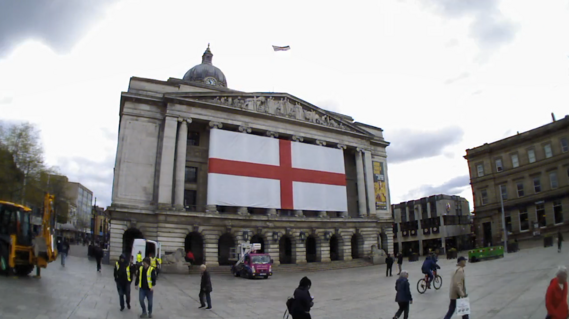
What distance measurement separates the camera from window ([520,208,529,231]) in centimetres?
4716

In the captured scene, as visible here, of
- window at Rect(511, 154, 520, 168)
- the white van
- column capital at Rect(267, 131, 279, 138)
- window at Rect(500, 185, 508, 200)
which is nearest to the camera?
the white van

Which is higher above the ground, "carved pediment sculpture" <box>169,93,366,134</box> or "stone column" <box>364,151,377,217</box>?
"carved pediment sculpture" <box>169,93,366,134</box>

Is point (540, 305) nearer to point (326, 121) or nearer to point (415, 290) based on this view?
point (415, 290)

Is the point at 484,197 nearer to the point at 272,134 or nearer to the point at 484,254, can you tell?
the point at 484,254

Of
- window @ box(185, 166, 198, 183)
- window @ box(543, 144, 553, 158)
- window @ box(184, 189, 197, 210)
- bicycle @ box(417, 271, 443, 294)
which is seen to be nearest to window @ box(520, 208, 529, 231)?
window @ box(543, 144, 553, 158)

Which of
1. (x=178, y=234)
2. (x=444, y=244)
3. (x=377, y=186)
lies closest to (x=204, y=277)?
(x=178, y=234)

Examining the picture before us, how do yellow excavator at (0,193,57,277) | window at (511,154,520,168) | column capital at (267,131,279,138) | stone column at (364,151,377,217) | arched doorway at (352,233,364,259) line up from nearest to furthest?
yellow excavator at (0,193,57,277), column capital at (267,131,279,138), arched doorway at (352,233,364,259), window at (511,154,520,168), stone column at (364,151,377,217)

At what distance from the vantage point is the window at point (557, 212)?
142ft

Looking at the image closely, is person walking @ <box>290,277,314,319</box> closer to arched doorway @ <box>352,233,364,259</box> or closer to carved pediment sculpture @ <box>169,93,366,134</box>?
carved pediment sculpture @ <box>169,93,366,134</box>

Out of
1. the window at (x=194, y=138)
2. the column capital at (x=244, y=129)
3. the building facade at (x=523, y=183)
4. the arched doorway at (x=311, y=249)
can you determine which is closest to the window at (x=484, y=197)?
the building facade at (x=523, y=183)

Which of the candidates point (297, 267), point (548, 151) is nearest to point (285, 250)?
point (297, 267)

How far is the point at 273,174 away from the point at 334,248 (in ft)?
48.2

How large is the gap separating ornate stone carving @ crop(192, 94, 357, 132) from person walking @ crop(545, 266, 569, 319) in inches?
1519

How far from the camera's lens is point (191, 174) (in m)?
42.2
